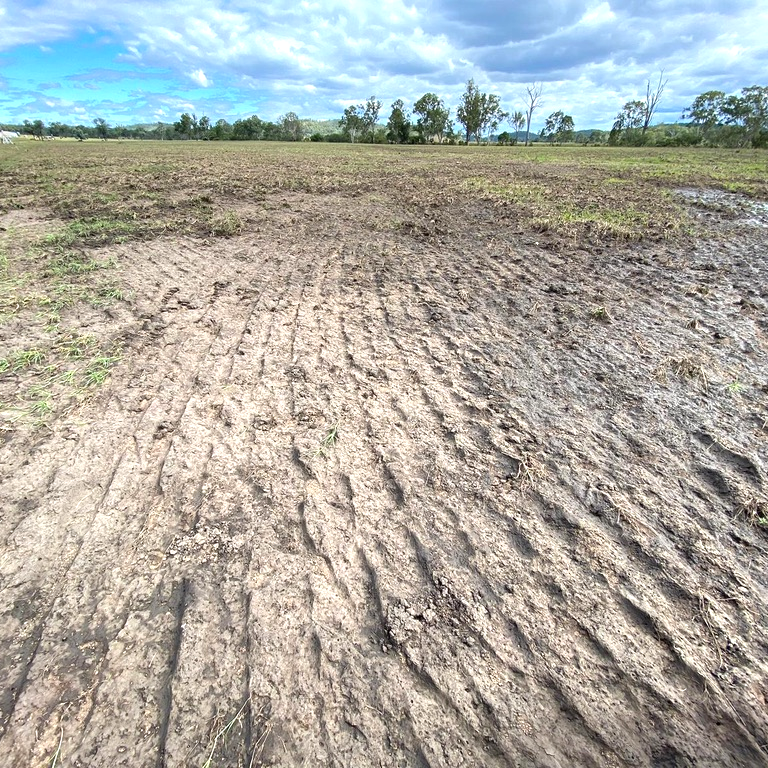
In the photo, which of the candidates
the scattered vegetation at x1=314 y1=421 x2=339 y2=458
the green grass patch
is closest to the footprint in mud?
the scattered vegetation at x1=314 y1=421 x2=339 y2=458

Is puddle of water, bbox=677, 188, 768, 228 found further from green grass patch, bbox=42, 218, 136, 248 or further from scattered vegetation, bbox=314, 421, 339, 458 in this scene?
green grass patch, bbox=42, 218, 136, 248

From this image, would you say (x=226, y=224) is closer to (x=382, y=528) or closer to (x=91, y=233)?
(x=91, y=233)

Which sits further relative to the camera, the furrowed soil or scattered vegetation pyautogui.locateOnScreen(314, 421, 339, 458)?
scattered vegetation pyautogui.locateOnScreen(314, 421, 339, 458)

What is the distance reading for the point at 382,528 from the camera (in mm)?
2590

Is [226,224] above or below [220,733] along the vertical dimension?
below

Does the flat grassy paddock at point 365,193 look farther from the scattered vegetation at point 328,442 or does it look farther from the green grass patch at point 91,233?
the scattered vegetation at point 328,442

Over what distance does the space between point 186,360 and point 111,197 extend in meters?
11.0

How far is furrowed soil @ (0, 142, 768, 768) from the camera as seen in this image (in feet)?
5.82

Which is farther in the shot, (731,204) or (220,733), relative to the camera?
(731,204)

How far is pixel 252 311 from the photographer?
5.42 meters

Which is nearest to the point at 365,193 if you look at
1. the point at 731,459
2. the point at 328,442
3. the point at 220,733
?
the point at 328,442

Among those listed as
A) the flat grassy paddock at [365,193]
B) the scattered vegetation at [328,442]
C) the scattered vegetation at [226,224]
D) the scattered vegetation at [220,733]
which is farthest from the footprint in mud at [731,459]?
the scattered vegetation at [226,224]

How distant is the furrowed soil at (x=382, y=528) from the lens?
69.9 inches

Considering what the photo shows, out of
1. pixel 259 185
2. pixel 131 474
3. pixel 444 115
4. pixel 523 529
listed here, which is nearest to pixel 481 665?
pixel 523 529
